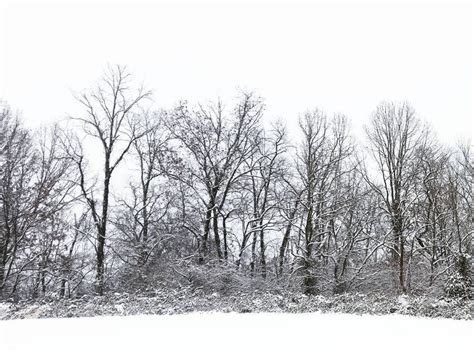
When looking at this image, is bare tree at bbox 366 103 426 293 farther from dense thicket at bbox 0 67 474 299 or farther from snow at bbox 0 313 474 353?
snow at bbox 0 313 474 353

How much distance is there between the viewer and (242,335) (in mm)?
6719

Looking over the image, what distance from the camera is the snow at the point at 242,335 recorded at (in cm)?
581

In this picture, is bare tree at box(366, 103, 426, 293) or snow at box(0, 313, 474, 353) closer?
snow at box(0, 313, 474, 353)

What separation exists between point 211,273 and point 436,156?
1410 centimetres

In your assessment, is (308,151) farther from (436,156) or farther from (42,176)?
(42,176)

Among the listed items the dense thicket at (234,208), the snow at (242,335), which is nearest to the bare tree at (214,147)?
the dense thicket at (234,208)

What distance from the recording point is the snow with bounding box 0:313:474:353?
5.81 meters

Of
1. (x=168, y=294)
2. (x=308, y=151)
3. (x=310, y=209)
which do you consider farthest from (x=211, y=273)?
(x=308, y=151)

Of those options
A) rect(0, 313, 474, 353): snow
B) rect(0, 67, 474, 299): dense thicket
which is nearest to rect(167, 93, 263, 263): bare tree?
rect(0, 67, 474, 299): dense thicket

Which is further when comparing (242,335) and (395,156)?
(395,156)

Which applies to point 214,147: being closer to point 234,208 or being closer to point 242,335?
point 234,208

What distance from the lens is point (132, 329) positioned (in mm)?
7500

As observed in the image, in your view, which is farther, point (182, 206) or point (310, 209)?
point (182, 206)

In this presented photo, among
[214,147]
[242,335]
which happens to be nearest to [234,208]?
[214,147]
